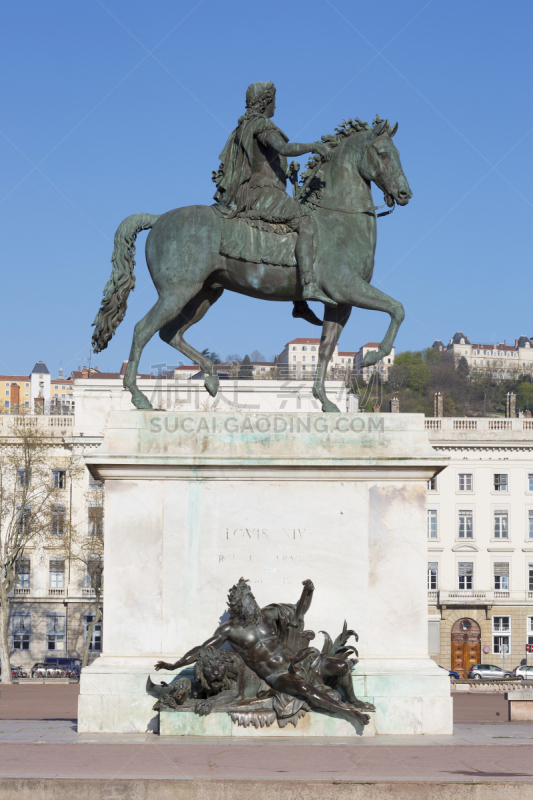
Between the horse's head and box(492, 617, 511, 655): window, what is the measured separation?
5236cm

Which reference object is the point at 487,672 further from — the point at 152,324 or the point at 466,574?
the point at 152,324

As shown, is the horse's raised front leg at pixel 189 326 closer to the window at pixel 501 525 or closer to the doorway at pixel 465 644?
the doorway at pixel 465 644

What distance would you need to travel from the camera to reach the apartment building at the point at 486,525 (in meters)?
63.6

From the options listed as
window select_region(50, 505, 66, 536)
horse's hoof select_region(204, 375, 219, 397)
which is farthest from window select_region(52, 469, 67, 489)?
horse's hoof select_region(204, 375, 219, 397)

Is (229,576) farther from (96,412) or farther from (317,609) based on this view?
(96,412)

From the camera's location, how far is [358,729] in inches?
476

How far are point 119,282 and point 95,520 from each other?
152 ft

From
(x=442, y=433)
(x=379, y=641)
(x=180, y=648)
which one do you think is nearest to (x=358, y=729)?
(x=379, y=641)

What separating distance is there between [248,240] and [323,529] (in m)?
3.71

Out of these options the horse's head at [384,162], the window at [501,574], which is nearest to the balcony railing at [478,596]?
the window at [501,574]

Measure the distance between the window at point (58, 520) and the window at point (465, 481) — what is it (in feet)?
73.9

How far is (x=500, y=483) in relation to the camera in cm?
6544

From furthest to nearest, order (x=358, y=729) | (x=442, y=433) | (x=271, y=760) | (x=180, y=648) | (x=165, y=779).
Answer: (x=442, y=433) < (x=180, y=648) < (x=358, y=729) < (x=271, y=760) < (x=165, y=779)

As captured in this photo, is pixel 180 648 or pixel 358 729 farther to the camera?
pixel 180 648
